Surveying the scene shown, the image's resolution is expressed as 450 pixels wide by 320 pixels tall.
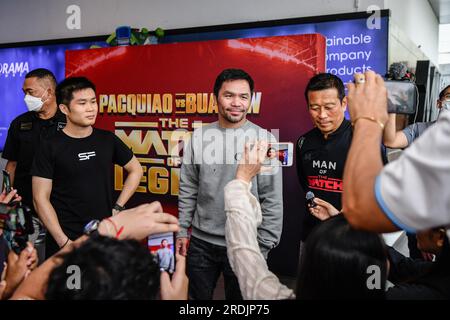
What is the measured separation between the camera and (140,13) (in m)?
4.94

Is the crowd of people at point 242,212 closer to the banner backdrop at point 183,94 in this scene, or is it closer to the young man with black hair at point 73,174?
the young man with black hair at point 73,174

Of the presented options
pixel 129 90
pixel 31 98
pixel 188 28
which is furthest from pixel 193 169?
pixel 188 28

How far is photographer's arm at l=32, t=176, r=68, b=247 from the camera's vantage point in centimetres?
218

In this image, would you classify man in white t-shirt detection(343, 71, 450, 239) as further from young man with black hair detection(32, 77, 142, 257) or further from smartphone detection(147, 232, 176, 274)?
young man with black hair detection(32, 77, 142, 257)

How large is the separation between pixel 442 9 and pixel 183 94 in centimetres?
600

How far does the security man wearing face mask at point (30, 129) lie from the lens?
9.53 feet

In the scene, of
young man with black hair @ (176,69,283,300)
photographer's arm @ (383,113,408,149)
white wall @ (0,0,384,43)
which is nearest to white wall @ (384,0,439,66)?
white wall @ (0,0,384,43)

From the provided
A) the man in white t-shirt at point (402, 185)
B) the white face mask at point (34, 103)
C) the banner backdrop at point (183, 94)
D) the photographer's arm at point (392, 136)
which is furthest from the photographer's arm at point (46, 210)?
the man in white t-shirt at point (402, 185)

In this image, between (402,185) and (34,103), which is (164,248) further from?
(34,103)

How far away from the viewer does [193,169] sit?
7.83 ft

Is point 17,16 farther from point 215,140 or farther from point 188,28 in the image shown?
point 215,140

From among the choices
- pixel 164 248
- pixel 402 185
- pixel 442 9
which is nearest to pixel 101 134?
pixel 164 248

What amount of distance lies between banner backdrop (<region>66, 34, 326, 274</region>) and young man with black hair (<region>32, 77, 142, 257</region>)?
3.76 ft

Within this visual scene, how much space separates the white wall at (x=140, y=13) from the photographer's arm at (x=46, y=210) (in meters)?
2.77
